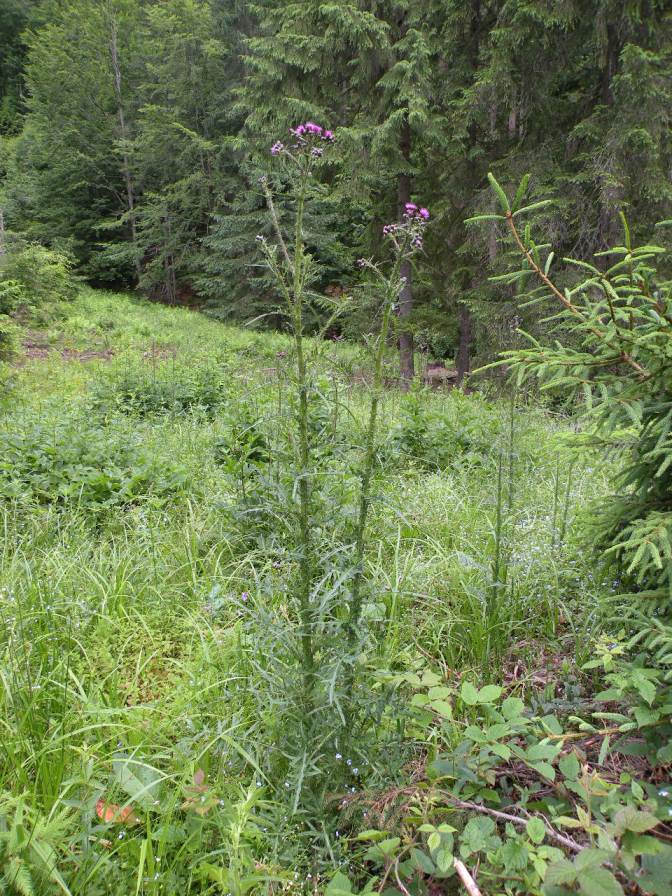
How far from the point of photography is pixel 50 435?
4035 mm

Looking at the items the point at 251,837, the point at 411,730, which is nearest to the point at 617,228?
the point at 411,730

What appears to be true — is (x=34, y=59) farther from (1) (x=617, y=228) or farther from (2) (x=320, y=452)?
(2) (x=320, y=452)

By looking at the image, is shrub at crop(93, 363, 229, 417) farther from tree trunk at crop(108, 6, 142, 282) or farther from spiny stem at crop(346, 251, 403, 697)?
tree trunk at crop(108, 6, 142, 282)

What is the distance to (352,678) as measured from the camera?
4.61ft

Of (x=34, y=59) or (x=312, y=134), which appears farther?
(x=34, y=59)

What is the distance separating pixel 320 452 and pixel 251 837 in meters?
1.13

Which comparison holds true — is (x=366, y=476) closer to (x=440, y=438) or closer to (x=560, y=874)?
(x=560, y=874)

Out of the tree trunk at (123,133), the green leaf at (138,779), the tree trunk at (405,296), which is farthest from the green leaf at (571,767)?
the tree trunk at (123,133)

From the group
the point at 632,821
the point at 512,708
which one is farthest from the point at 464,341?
the point at 632,821

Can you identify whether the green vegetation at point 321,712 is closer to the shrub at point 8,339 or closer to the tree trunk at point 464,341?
the shrub at point 8,339

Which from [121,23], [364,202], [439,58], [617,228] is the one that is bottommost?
[617,228]

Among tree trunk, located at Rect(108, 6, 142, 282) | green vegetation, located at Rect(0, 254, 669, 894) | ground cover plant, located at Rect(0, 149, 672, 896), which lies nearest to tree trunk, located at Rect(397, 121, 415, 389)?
green vegetation, located at Rect(0, 254, 669, 894)

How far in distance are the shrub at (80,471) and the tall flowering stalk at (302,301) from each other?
2.12 m

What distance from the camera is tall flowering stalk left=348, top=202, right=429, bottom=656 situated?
120cm
